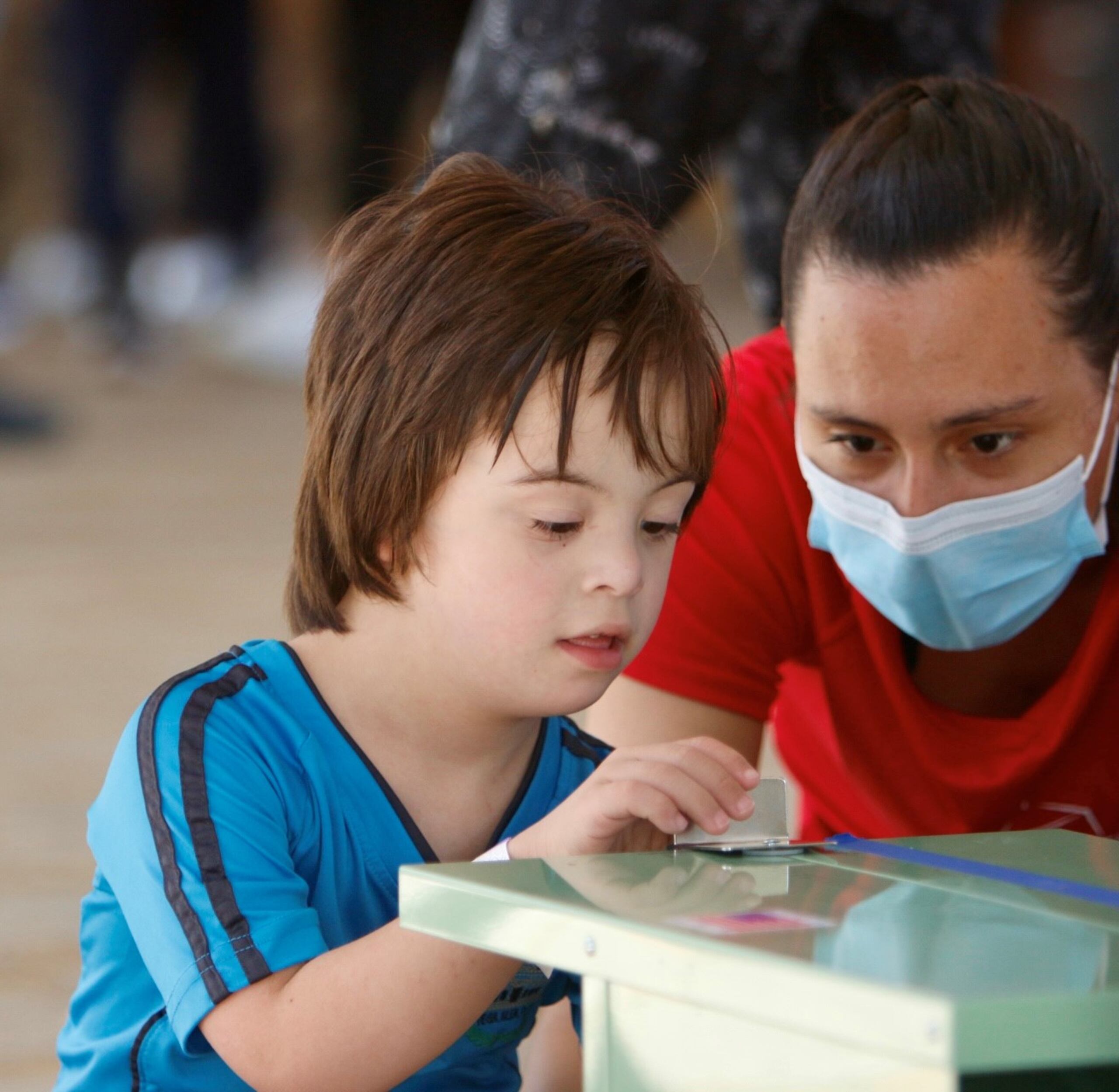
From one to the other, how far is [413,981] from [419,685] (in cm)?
25

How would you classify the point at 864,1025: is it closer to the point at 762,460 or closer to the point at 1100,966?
the point at 1100,966

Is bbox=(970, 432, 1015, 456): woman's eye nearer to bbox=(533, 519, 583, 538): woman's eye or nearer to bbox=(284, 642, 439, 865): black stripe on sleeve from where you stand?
bbox=(533, 519, 583, 538): woman's eye

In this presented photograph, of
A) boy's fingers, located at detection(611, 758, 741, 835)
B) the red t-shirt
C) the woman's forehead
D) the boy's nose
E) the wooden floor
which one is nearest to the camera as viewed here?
boy's fingers, located at detection(611, 758, 741, 835)

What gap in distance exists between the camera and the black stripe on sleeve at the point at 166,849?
3.43ft

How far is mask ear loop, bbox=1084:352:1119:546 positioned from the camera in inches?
55.4

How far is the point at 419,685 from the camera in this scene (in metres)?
1.21

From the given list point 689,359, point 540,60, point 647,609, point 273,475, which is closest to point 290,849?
point 647,609

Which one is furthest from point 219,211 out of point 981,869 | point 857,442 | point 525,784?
point 981,869

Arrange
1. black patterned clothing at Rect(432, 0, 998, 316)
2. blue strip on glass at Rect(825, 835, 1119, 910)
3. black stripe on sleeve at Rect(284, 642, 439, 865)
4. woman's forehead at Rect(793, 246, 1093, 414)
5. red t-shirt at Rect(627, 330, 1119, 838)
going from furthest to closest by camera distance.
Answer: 1. black patterned clothing at Rect(432, 0, 998, 316)
2. red t-shirt at Rect(627, 330, 1119, 838)
3. woman's forehead at Rect(793, 246, 1093, 414)
4. black stripe on sleeve at Rect(284, 642, 439, 865)
5. blue strip on glass at Rect(825, 835, 1119, 910)

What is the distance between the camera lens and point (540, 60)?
6.56 feet

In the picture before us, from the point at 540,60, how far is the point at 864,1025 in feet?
4.95

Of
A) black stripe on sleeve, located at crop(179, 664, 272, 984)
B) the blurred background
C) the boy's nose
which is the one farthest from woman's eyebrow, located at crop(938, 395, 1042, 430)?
black stripe on sleeve, located at crop(179, 664, 272, 984)

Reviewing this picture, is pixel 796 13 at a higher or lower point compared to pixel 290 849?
higher

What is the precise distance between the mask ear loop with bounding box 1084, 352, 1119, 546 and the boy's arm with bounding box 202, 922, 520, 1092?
65cm
